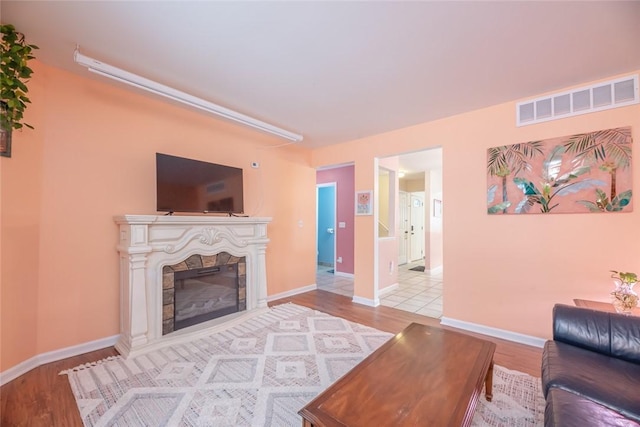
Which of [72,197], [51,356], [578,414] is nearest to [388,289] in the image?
[578,414]

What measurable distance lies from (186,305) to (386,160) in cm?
370

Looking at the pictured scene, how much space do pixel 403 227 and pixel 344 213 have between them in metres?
2.38

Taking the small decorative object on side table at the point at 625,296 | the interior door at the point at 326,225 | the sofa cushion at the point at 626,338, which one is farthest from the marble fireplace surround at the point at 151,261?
the interior door at the point at 326,225

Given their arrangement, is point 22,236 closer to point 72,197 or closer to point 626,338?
point 72,197

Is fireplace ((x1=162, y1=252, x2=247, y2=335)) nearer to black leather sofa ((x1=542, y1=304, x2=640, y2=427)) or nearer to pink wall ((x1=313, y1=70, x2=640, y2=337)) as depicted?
pink wall ((x1=313, y1=70, x2=640, y2=337))

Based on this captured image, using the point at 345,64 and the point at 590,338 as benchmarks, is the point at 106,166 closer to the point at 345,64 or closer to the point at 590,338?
the point at 345,64

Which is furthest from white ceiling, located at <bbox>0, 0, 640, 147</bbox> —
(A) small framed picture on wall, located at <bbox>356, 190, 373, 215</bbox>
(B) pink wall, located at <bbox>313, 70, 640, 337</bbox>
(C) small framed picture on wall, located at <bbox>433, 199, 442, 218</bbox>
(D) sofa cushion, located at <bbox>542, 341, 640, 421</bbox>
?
(C) small framed picture on wall, located at <bbox>433, 199, 442, 218</bbox>

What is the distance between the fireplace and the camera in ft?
8.73

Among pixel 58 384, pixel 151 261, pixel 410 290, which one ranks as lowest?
pixel 410 290

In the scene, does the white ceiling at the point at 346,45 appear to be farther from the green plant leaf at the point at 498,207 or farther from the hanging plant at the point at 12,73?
the green plant leaf at the point at 498,207

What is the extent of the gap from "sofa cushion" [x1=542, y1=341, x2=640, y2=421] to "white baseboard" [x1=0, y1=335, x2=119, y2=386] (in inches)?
138

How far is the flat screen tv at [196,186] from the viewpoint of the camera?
2.69 meters

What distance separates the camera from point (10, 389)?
1838mm

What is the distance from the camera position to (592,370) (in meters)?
1.42
